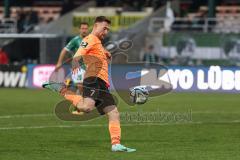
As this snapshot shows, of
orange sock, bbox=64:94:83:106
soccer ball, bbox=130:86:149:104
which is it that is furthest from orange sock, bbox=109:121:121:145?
orange sock, bbox=64:94:83:106

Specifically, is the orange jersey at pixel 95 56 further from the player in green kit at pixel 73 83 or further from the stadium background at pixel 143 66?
the player in green kit at pixel 73 83

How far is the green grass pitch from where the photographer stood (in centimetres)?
1248

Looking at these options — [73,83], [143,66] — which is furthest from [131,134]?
[143,66]

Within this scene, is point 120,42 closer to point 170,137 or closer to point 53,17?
point 53,17

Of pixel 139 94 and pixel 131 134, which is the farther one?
pixel 131 134

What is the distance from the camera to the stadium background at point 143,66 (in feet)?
45.3

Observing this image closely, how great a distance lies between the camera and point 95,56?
1320 centimetres

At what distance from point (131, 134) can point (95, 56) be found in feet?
9.57

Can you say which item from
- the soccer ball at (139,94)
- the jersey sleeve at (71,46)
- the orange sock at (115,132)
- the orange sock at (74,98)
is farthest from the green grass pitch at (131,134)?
the jersey sleeve at (71,46)

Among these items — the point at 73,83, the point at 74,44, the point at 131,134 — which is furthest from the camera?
the point at 74,44

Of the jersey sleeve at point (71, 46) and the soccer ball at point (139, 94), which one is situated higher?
the jersey sleeve at point (71, 46)

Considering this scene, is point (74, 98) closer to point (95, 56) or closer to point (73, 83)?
point (95, 56)

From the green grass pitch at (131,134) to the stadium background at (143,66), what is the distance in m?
0.02

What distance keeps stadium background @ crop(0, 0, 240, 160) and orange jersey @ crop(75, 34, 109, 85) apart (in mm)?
1207
